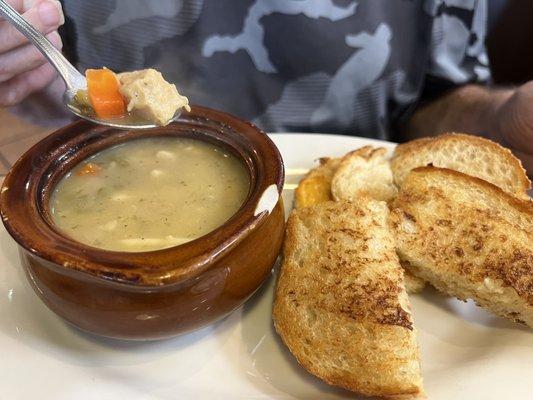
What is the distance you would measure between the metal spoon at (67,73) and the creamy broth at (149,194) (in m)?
0.11

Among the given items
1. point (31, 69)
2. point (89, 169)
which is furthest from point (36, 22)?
point (89, 169)

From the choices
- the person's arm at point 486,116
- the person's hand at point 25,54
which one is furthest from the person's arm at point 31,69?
the person's arm at point 486,116

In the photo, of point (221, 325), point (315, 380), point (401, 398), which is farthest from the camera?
point (221, 325)

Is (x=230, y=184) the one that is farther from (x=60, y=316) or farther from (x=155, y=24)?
(x=155, y=24)

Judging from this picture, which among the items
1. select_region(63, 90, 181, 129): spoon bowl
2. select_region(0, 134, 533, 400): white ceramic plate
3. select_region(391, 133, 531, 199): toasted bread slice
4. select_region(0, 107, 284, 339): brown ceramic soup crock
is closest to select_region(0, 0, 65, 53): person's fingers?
select_region(63, 90, 181, 129): spoon bowl

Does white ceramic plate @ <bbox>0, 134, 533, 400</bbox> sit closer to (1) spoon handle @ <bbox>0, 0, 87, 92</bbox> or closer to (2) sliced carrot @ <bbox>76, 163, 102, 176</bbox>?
(2) sliced carrot @ <bbox>76, 163, 102, 176</bbox>

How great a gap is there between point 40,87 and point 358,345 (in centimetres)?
146

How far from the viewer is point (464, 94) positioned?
92.5 inches

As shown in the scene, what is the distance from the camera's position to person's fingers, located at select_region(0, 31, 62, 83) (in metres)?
1.65

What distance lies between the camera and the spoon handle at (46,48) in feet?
4.44

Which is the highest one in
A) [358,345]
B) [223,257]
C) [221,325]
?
[223,257]

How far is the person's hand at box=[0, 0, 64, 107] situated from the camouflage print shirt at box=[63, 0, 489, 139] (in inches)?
8.4

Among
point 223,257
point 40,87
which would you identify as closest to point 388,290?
point 223,257

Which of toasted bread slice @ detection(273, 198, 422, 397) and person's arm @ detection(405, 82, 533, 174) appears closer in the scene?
toasted bread slice @ detection(273, 198, 422, 397)
